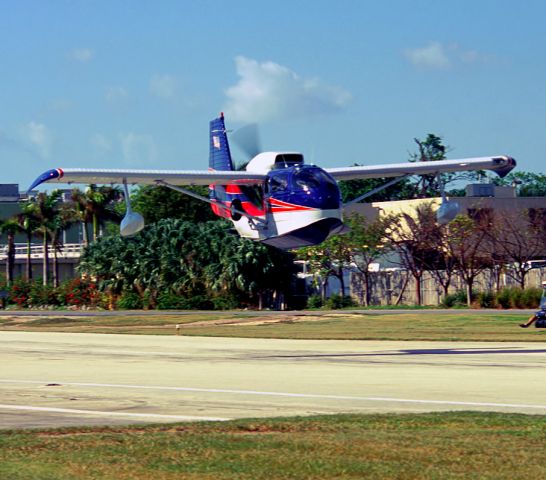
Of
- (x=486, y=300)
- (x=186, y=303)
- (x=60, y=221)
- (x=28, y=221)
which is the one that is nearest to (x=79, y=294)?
(x=186, y=303)

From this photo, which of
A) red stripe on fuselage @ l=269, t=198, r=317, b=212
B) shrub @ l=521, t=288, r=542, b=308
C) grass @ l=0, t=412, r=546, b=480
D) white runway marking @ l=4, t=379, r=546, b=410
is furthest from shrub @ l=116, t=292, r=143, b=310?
grass @ l=0, t=412, r=546, b=480

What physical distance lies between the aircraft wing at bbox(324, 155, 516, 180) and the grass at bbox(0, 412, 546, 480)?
21639 mm

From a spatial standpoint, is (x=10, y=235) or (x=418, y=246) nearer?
(x=418, y=246)

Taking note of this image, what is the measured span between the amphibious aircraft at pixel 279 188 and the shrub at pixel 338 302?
25342mm

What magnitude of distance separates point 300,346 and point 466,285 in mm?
31019

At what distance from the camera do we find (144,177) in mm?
33594

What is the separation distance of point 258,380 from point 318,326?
66.6 ft

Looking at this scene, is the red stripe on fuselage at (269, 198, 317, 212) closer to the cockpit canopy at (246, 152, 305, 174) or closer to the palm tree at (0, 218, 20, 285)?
the cockpit canopy at (246, 152, 305, 174)

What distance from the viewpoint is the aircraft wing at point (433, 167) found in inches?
1378

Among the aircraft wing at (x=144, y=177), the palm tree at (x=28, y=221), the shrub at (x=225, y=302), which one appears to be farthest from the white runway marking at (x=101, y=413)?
the palm tree at (x=28, y=221)

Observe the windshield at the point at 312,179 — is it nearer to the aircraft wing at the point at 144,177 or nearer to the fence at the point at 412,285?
the aircraft wing at the point at 144,177

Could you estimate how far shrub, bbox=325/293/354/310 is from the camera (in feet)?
202

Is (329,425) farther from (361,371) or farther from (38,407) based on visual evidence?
(361,371)

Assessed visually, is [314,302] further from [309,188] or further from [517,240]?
[309,188]
